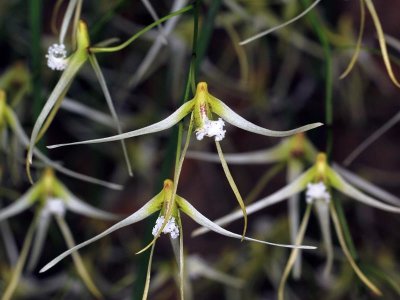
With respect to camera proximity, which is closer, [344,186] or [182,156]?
[182,156]

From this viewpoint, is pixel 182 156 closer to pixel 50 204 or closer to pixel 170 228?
pixel 170 228

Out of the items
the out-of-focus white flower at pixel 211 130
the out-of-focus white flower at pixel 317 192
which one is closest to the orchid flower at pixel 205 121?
the out-of-focus white flower at pixel 211 130

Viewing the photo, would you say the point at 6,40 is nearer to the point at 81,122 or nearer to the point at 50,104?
the point at 81,122

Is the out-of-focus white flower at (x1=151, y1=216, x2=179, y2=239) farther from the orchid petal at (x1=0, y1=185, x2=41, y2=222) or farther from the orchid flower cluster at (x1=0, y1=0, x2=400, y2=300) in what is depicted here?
the orchid petal at (x1=0, y1=185, x2=41, y2=222)

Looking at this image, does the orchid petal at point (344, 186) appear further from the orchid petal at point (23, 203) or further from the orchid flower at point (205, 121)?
the orchid petal at point (23, 203)

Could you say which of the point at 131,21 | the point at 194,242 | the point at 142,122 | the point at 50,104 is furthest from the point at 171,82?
the point at 50,104

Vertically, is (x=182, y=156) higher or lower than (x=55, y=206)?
lower

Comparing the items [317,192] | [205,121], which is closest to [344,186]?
[317,192]

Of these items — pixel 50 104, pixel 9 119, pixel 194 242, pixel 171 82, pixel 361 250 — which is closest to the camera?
pixel 50 104

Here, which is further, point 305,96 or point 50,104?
point 305,96
